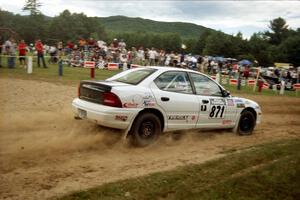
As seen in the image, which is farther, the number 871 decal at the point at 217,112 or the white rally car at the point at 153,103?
the number 871 decal at the point at 217,112

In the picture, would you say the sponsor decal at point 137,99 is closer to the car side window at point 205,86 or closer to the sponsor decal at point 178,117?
the sponsor decal at point 178,117

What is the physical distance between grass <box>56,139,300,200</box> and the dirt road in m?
0.40

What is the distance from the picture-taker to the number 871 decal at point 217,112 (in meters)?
8.80

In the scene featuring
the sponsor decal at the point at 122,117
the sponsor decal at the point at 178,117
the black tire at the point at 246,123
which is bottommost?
the black tire at the point at 246,123

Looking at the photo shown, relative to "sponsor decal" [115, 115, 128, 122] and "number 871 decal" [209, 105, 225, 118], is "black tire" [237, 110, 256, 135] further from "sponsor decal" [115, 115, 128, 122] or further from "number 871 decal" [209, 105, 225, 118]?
"sponsor decal" [115, 115, 128, 122]

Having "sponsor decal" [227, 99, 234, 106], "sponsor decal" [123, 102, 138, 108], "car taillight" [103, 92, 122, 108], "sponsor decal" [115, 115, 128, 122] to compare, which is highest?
"car taillight" [103, 92, 122, 108]

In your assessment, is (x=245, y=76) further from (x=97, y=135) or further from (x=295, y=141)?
(x=97, y=135)

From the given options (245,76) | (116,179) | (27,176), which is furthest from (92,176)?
(245,76)

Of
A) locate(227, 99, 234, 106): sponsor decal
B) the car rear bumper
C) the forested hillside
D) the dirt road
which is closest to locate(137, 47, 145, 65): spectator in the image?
the dirt road

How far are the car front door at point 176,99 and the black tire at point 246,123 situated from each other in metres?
1.72

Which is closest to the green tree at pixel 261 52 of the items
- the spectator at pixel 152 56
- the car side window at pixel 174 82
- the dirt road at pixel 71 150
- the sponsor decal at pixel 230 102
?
the spectator at pixel 152 56

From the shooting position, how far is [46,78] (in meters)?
18.2

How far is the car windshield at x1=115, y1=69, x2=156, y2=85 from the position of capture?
787 cm

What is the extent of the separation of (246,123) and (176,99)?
2634mm
